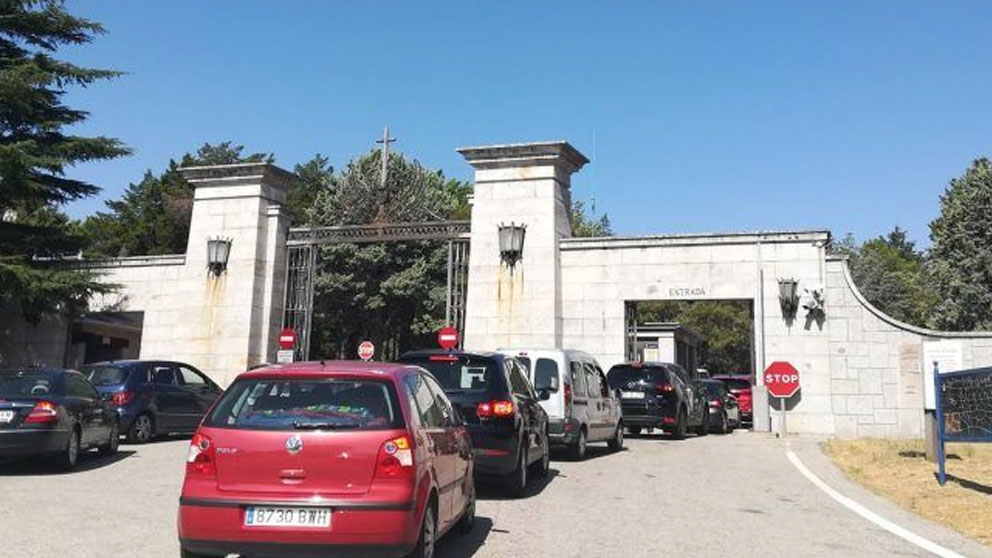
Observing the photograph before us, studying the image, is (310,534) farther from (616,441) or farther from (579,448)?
(616,441)

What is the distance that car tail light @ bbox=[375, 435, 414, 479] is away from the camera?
535 cm

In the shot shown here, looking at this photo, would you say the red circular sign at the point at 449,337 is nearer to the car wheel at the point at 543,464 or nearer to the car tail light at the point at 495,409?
the car wheel at the point at 543,464

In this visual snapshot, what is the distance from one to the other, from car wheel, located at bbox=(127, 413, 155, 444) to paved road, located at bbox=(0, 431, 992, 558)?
7.04 ft

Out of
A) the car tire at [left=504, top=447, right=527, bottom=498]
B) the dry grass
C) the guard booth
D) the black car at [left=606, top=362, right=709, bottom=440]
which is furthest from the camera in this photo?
the guard booth

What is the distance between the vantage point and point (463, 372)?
9.70 meters

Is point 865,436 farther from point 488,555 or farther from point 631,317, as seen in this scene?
point 488,555

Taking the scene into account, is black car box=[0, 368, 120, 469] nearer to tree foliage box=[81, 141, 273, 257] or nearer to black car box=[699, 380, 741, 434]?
black car box=[699, 380, 741, 434]

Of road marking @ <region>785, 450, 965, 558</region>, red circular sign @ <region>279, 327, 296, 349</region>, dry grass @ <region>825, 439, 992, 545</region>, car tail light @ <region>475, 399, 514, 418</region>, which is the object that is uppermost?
red circular sign @ <region>279, 327, 296, 349</region>

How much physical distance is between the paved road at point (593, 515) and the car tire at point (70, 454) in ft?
0.92

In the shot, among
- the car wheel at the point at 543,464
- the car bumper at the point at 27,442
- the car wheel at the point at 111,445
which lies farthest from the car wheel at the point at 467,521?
the car wheel at the point at 111,445

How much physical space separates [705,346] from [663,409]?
5214 cm

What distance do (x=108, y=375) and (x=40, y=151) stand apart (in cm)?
1069

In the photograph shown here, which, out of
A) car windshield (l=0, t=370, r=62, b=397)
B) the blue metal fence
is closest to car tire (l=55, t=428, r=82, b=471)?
car windshield (l=0, t=370, r=62, b=397)

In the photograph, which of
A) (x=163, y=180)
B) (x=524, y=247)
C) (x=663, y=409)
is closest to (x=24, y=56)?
(x=524, y=247)
